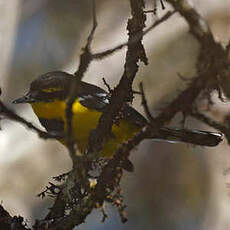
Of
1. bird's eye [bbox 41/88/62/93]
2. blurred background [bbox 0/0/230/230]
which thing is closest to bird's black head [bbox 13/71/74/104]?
bird's eye [bbox 41/88/62/93]

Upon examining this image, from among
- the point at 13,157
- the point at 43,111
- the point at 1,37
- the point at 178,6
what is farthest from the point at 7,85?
the point at 178,6

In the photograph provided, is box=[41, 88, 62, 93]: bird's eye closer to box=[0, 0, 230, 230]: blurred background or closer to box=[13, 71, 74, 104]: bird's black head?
box=[13, 71, 74, 104]: bird's black head

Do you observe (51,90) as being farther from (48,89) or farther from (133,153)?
(133,153)

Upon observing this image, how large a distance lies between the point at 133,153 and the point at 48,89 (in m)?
2.22

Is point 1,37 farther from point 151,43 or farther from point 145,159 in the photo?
point 145,159

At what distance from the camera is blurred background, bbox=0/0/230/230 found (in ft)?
19.4

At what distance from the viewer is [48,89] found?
375 cm

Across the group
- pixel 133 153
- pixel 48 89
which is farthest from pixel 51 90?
pixel 133 153

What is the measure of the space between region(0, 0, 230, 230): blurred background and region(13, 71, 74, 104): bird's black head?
1.72 m

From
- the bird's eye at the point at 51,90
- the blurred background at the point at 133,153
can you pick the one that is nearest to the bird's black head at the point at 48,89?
the bird's eye at the point at 51,90

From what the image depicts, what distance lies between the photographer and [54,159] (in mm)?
6062

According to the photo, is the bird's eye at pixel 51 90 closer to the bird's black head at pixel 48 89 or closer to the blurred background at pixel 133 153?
the bird's black head at pixel 48 89

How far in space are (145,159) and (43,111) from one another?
3.52m

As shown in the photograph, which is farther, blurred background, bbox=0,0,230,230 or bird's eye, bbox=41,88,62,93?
blurred background, bbox=0,0,230,230
